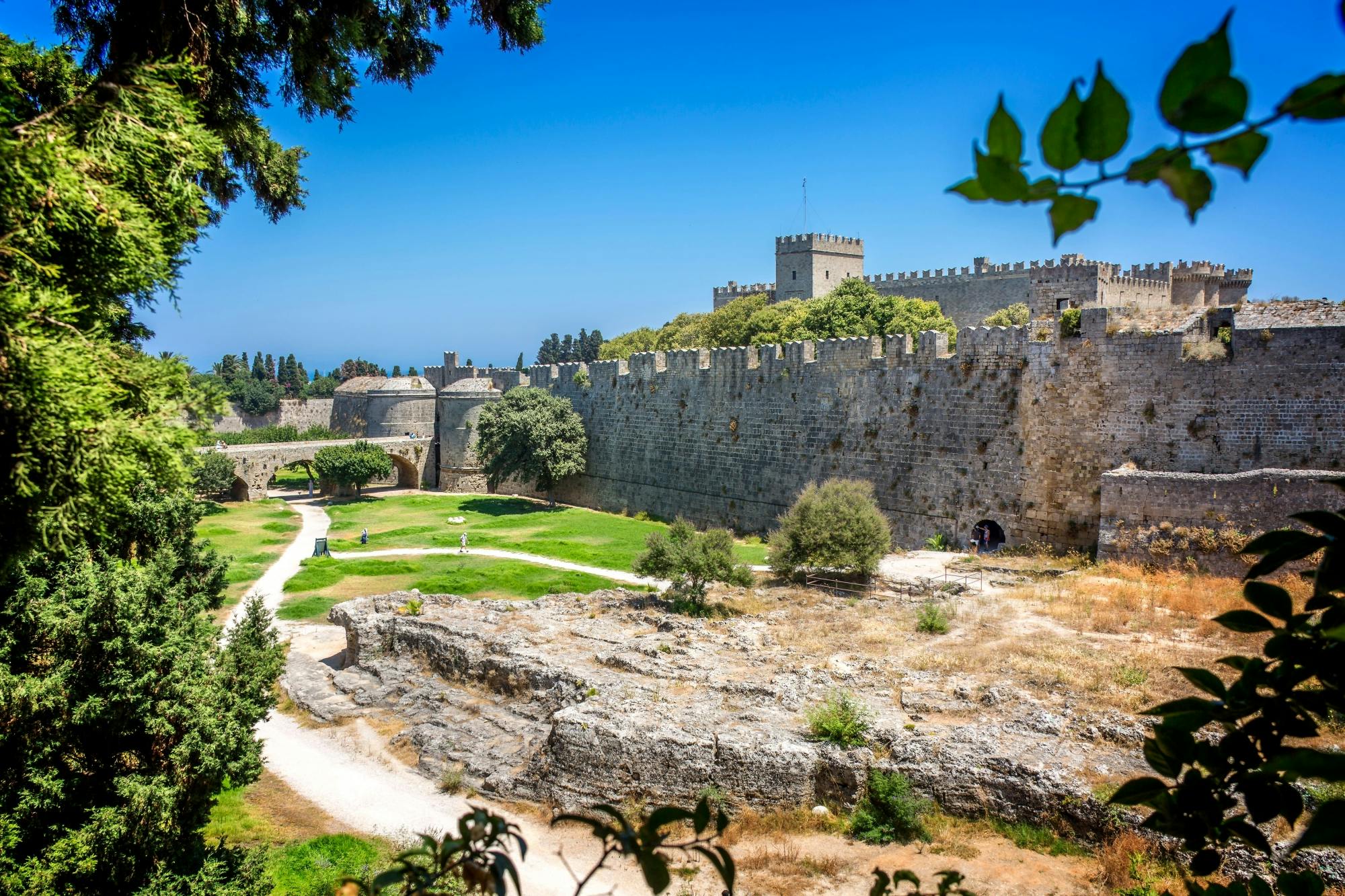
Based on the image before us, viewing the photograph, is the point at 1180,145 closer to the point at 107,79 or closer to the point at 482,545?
the point at 107,79

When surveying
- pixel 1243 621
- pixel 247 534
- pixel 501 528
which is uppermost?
pixel 1243 621

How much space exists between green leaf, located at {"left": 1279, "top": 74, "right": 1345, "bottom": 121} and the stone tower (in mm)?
46354

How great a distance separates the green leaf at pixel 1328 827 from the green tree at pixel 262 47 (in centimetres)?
446

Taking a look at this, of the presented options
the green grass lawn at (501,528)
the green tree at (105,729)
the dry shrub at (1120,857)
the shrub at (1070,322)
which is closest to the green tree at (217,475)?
the green grass lawn at (501,528)

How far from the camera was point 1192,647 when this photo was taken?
9828mm

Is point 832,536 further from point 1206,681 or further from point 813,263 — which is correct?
point 813,263

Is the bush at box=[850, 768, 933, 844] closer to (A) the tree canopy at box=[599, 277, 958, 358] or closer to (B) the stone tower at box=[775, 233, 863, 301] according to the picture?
(A) the tree canopy at box=[599, 277, 958, 358]

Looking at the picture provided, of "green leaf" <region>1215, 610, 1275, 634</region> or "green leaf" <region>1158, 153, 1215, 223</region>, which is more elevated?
"green leaf" <region>1158, 153, 1215, 223</region>

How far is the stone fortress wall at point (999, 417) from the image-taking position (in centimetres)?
1374

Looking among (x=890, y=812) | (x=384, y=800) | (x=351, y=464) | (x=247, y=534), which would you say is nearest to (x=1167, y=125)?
(x=890, y=812)

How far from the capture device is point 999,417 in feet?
55.2

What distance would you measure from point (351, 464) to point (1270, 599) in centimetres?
3253

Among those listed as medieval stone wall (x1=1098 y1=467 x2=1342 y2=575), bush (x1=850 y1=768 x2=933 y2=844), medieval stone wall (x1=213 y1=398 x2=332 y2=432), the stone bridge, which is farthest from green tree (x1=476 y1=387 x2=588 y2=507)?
medieval stone wall (x1=213 y1=398 x2=332 y2=432)

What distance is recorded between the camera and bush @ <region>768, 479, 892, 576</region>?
15117mm
